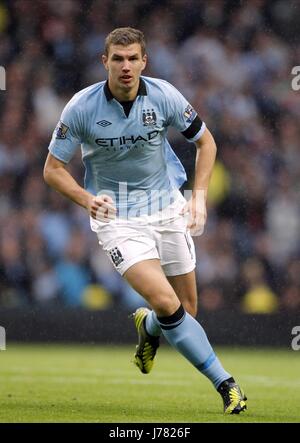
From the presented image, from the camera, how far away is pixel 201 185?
21.4 ft

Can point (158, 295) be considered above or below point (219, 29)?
below

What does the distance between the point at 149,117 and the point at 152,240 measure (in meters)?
0.74

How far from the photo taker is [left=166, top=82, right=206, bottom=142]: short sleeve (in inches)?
259

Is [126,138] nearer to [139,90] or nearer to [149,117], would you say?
[149,117]

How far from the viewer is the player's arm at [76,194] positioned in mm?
6020

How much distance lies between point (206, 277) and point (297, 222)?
117cm

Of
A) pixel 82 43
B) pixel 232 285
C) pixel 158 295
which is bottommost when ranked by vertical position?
pixel 232 285

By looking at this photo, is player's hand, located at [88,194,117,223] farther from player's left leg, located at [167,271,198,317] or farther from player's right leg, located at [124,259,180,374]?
player's left leg, located at [167,271,198,317]

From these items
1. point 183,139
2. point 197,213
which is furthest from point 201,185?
point 183,139

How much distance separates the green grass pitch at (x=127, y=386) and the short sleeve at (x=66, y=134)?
1.52 meters

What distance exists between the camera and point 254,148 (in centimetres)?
1223
